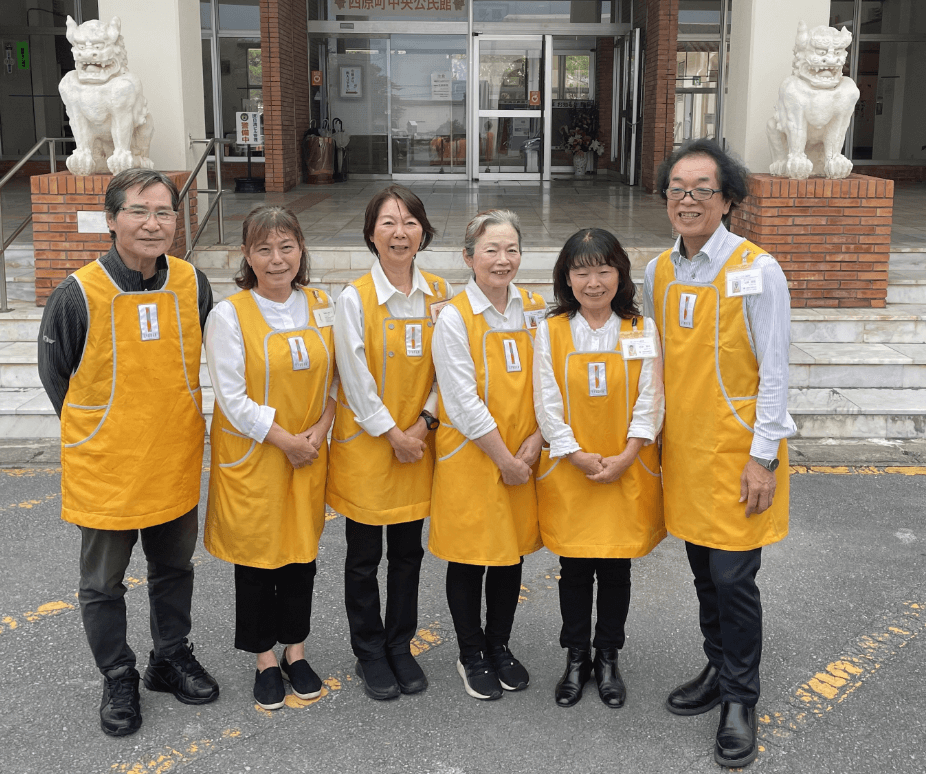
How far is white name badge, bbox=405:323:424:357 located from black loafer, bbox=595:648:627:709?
3.82ft

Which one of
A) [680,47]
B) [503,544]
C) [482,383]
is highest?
[680,47]

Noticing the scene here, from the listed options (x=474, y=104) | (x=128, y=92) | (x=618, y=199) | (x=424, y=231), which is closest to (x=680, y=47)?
(x=474, y=104)

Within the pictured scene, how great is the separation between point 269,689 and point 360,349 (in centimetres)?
116

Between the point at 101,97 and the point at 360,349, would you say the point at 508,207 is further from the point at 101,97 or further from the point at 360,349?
the point at 360,349

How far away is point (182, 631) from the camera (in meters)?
3.27

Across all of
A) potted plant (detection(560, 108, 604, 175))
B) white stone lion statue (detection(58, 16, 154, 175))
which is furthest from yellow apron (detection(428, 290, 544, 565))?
potted plant (detection(560, 108, 604, 175))

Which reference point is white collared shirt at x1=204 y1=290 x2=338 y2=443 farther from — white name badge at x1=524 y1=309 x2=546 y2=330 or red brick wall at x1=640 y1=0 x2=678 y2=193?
red brick wall at x1=640 y1=0 x2=678 y2=193

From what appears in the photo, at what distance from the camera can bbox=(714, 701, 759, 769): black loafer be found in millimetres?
2859

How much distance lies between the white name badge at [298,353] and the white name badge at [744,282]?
1306mm

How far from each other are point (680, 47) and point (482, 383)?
56.8ft

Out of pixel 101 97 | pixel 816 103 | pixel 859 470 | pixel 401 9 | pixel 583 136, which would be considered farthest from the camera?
pixel 583 136

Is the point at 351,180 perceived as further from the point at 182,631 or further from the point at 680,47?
the point at 182,631

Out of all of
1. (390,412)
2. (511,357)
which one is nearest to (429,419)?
(390,412)

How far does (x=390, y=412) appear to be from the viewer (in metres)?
3.17
